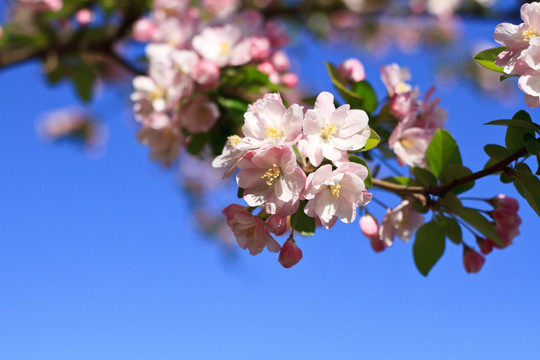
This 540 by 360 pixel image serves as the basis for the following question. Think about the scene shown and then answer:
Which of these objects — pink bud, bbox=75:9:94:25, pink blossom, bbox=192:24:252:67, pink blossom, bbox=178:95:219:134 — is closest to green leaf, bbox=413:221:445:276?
pink blossom, bbox=178:95:219:134

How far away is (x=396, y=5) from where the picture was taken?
13.2 ft

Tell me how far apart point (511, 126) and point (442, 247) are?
363 mm

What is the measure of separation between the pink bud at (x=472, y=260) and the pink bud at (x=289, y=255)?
1.63 ft

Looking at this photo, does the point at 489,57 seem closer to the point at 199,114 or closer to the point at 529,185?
the point at 529,185

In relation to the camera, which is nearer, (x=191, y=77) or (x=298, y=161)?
(x=298, y=161)

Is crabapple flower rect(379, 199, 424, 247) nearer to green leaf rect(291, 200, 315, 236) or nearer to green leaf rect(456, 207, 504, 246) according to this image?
green leaf rect(456, 207, 504, 246)

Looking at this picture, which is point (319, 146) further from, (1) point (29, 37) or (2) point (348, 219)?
(1) point (29, 37)

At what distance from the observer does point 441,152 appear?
3.74ft

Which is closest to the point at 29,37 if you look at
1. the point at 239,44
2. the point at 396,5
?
the point at 239,44

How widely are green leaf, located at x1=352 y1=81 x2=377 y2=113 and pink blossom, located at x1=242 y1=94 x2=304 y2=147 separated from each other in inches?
17.6

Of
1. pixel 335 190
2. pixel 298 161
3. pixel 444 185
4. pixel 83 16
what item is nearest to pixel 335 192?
pixel 335 190

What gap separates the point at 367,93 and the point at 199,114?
0.47 meters

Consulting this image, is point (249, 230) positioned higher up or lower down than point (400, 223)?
higher up

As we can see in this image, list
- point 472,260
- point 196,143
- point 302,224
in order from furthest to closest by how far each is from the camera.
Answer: point 196,143, point 472,260, point 302,224
